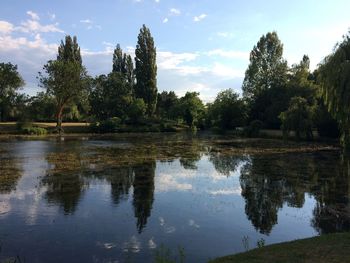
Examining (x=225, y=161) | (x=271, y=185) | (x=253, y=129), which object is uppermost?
(x=253, y=129)

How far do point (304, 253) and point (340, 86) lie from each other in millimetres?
16396

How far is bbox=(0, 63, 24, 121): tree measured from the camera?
74625 millimetres

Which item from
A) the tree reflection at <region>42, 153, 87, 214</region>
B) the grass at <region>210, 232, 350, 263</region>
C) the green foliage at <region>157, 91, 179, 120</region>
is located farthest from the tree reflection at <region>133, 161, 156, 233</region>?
the green foliage at <region>157, 91, 179, 120</region>

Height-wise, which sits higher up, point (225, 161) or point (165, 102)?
point (165, 102)

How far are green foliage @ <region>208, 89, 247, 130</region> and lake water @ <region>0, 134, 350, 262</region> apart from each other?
51.9m

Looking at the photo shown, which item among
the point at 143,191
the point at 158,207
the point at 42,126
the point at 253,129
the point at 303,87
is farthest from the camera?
the point at 42,126

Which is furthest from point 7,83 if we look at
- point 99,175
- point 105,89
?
point 99,175

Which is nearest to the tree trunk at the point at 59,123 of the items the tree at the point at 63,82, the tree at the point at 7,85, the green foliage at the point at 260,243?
the tree at the point at 63,82

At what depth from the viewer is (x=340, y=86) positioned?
22328 mm

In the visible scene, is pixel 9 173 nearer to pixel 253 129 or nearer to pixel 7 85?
pixel 253 129

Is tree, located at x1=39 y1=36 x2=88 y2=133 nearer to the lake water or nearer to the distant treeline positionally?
the distant treeline

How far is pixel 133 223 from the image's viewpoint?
12.9m

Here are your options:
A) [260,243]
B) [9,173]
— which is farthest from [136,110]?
[260,243]

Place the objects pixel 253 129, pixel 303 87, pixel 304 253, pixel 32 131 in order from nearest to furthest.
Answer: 1. pixel 304 253
2. pixel 303 87
3. pixel 253 129
4. pixel 32 131
